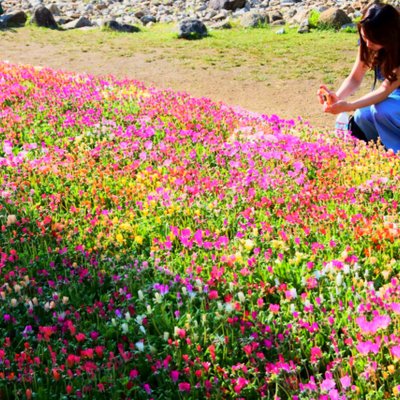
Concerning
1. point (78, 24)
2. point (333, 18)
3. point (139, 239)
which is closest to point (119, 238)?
point (139, 239)

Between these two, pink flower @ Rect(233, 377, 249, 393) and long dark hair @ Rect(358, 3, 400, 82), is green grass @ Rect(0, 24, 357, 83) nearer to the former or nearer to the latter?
long dark hair @ Rect(358, 3, 400, 82)

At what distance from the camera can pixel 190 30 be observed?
20.8 metres

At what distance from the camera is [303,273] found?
4.59 meters

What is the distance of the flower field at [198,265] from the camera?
3598 mm

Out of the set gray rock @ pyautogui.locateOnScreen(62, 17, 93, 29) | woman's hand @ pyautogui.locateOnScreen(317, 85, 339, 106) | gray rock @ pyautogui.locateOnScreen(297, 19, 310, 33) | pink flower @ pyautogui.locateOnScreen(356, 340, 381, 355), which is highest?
woman's hand @ pyautogui.locateOnScreen(317, 85, 339, 106)

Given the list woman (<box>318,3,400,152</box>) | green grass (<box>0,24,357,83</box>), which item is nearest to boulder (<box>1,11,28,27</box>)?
green grass (<box>0,24,357,83</box>)

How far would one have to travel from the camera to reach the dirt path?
1155 centimetres

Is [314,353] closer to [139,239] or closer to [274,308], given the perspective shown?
[274,308]

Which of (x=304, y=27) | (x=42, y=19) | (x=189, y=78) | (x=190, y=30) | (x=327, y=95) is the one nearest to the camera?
(x=327, y=95)

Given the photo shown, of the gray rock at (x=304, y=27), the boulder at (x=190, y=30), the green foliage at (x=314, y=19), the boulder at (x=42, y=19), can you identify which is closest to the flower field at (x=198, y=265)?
the boulder at (x=190, y=30)

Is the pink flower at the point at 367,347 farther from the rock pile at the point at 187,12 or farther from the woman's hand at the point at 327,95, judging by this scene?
the rock pile at the point at 187,12

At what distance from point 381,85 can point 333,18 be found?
581 inches

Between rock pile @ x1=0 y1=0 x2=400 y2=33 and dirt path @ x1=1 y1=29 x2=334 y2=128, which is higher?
rock pile @ x1=0 y1=0 x2=400 y2=33

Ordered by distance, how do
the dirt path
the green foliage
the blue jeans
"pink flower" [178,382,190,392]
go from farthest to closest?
the green foliage < the dirt path < the blue jeans < "pink flower" [178,382,190,392]
